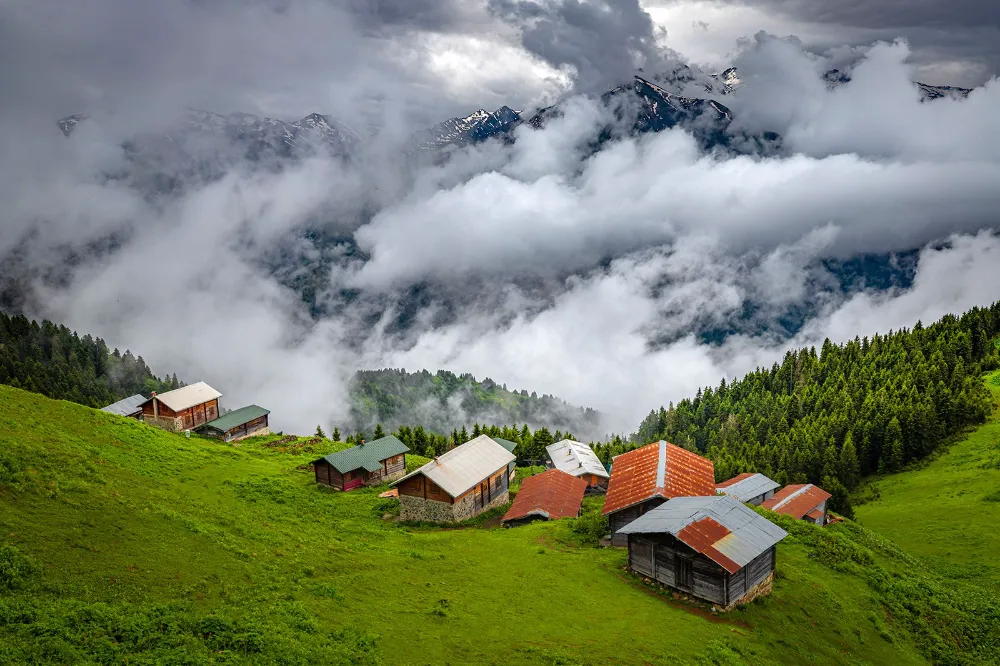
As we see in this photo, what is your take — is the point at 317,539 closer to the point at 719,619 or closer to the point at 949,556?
the point at 719,619

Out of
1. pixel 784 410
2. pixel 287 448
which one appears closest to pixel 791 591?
pixel 287 448

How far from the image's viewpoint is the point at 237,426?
3780 inches

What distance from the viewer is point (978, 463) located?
84.4m

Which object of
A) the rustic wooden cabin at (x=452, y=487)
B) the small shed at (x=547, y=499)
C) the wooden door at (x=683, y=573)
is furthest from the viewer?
the small shed at (x=547, y=499)

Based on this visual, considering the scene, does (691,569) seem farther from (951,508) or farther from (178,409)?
(178,409)

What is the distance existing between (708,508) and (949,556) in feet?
121

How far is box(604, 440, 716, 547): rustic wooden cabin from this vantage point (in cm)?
4797

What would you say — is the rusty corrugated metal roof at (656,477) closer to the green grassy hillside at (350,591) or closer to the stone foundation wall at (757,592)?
the green grassy hillside at (350,591)

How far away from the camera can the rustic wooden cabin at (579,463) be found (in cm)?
8638

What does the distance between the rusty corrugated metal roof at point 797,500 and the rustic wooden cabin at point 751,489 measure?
0.97m

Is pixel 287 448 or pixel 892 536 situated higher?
pixel 287 448

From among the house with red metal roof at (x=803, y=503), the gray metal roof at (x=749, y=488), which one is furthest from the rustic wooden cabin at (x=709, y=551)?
the gray metal roof at (x=749, y=488)

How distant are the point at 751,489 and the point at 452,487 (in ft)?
139

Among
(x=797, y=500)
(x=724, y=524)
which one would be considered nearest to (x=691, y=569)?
(x=724, y=524)
